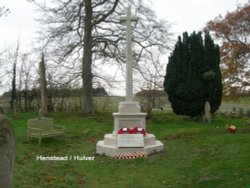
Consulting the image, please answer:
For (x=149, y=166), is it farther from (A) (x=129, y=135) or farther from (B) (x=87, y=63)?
(B) (x=87, y=63)

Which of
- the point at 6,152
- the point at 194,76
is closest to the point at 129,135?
the point at 6,152

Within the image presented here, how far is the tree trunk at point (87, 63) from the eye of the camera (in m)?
21.9

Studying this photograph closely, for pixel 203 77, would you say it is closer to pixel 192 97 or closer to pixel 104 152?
pixel 192 97

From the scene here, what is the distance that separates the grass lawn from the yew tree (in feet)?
51.9

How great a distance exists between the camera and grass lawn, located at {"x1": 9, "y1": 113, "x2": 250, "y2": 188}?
22.4ft

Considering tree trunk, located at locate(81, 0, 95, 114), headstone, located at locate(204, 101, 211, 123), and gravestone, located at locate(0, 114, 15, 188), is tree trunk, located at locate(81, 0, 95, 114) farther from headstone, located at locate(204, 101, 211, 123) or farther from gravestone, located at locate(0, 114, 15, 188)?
gravestone, located at locate(0, 114, 15, 188)

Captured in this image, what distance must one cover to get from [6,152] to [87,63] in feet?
59.5

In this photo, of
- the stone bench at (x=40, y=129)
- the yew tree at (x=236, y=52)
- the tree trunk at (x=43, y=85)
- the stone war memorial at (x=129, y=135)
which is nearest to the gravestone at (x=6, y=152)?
the stone war memorial at (x=129, y=135)

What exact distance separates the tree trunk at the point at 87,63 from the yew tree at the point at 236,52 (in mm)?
12672

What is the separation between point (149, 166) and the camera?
8.66 metres

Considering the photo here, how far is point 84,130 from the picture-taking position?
1602 centimetres

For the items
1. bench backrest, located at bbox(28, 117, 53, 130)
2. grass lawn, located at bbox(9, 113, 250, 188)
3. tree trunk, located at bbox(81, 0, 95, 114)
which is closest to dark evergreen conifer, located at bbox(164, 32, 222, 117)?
tree trunk, located at bbox(81, 0, 95, 114)

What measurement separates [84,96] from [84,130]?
252 inches

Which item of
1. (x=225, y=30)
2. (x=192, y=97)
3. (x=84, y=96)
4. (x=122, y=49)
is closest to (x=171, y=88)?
(x=192, y=97)
